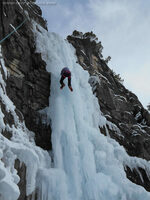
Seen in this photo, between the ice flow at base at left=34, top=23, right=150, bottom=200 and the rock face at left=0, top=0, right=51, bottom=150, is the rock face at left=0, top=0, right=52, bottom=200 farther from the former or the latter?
the ice flow at base at left=34, top=23, right=150, bottom=200

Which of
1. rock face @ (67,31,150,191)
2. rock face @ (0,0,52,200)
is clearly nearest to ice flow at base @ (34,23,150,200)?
rock face @ (0,0,52,200)

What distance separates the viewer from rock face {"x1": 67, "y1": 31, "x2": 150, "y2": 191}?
11367mm

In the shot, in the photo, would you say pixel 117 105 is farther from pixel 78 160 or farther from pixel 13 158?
pixel 13 158

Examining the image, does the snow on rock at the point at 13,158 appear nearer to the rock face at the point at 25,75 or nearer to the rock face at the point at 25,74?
the rock face at the point at 25,75

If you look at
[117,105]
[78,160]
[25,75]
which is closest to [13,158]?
[78,160]

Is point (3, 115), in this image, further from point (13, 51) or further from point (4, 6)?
point (4, 6)

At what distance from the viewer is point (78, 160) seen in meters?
6.46

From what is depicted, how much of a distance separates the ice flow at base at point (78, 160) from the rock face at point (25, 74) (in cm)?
39

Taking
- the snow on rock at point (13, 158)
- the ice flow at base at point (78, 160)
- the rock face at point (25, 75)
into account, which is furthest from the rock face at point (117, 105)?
the snow on rock at point (13, 158)

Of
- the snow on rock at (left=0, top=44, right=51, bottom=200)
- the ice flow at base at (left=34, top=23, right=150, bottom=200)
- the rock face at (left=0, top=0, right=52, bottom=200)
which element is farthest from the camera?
the rock face at (left=0, top=0, right=52, bottom=200)

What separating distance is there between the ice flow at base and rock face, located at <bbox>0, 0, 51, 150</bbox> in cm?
39

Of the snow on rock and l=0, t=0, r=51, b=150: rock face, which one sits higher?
l=0, t=0, r=51, b=150: rock face

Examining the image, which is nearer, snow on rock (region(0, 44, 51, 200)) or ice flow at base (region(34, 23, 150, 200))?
snow on rock (region(0, 44, 51, 200))

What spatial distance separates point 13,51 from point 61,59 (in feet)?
8.70
